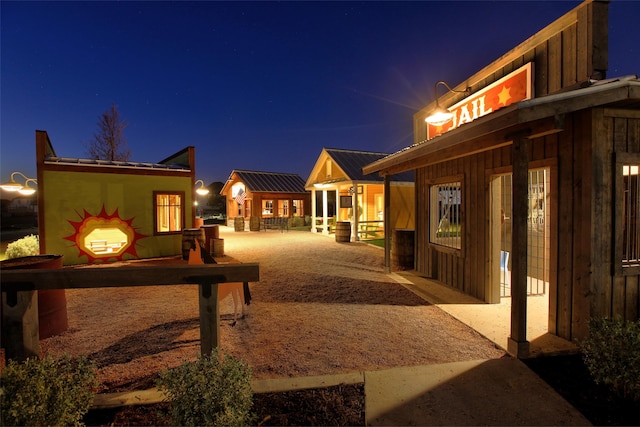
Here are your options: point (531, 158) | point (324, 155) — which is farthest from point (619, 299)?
point (324, 155)

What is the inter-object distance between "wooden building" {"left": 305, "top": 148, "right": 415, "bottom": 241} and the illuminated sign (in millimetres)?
8298

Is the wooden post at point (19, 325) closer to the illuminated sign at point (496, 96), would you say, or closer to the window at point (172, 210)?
the illuminated sign at point (496, 96)

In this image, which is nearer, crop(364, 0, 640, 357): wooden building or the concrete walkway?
the concrete walkway

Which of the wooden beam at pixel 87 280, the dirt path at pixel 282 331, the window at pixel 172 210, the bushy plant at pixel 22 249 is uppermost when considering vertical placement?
the window at pixel 172 210

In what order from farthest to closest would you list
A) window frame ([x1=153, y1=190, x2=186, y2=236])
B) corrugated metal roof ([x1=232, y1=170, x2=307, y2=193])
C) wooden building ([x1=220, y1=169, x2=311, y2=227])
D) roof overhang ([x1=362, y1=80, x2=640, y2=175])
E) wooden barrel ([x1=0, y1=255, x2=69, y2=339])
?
corrugated metal roof ([x1=232, y1=170, x2=307, y2=193]) → wooden building ([x1=220, y1=169, x2=311, y2=227]) → window frame ([x1=153, y1=190, x2=186, y2=236]) → wooden barrel ([x1=0, y1=255, x2=69, y2=339]) → roof overhang ([x1=362, y1=80, x2=640, y2=175])

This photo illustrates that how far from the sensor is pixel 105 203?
10.4 meters

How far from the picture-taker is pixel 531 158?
476 centimetres

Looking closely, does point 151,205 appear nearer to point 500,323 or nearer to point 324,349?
point 324,349

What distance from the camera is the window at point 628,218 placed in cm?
386

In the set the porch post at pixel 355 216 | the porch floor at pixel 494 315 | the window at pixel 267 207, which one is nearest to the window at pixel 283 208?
the window at pixel 267 207

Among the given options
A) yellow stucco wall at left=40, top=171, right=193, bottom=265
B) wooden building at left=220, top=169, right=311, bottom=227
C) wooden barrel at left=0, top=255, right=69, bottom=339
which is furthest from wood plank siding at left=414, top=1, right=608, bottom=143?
wooden building at left=220, top=169, right=311, bottom=227

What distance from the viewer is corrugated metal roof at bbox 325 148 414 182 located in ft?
54.1

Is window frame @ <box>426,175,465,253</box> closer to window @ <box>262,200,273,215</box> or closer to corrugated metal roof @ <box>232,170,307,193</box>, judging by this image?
corrugated metal roof @ <box>232,170,307,193</box>

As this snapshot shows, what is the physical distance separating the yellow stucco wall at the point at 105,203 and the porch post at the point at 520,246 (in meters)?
10.5
